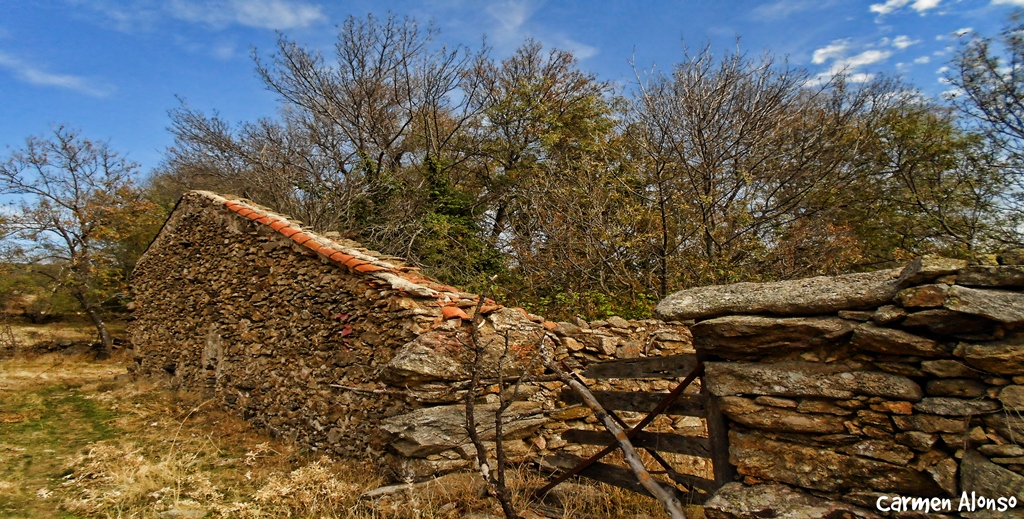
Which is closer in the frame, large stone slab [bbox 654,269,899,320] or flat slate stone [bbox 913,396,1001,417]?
flat slate stone [bbox 913,396,1001,417]

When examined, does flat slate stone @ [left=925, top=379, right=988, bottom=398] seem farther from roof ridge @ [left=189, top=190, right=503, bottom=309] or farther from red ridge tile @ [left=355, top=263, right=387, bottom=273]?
red ridge tile @ [left=355, top=263, right=387, bottom=273]

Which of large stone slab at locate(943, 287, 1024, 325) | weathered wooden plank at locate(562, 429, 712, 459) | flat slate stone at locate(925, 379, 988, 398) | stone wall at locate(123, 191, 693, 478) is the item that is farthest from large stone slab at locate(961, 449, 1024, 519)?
stone wall at locate(123, 191, 693, 478)

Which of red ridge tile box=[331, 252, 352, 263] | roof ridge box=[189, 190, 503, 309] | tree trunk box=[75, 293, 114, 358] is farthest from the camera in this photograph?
tree trunk box=[75, 293, 114, 358]

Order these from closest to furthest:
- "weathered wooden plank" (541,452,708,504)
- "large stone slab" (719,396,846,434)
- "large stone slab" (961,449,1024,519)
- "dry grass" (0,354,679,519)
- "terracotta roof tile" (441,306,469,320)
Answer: "large stone slab" (961,449,1024,519) < "large stone slab" (719,396,846,434) < "weathered wooden plank" (541,452,708,504) < "dry grass" (0,354,679,519) < "terracotta roof tile" (441,306,469,320)

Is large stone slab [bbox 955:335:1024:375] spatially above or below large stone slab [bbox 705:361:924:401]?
above

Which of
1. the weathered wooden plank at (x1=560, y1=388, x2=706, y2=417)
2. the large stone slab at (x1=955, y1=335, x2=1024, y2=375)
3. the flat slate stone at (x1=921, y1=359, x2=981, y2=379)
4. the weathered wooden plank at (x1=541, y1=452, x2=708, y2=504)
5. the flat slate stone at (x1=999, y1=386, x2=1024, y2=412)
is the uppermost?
the large stone slab at (x1=955, y1=335, x2=1024, y2=375)

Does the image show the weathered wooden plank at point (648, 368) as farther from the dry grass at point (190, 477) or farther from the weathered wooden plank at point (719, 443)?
the dry grass at point (190, 477)

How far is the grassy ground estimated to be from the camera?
175 inches

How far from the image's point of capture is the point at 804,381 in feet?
9.78

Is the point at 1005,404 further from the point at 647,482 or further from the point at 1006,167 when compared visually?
the point at 1006,167

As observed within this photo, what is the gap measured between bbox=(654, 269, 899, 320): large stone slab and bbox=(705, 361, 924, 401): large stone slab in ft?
1.05

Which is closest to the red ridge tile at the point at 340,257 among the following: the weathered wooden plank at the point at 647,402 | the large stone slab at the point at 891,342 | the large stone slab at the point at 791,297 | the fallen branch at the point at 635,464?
the fallen branch at the point at 635,464

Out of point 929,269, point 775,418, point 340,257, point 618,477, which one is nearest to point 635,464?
point 618,477

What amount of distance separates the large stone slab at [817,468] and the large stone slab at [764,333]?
53 centimetres
